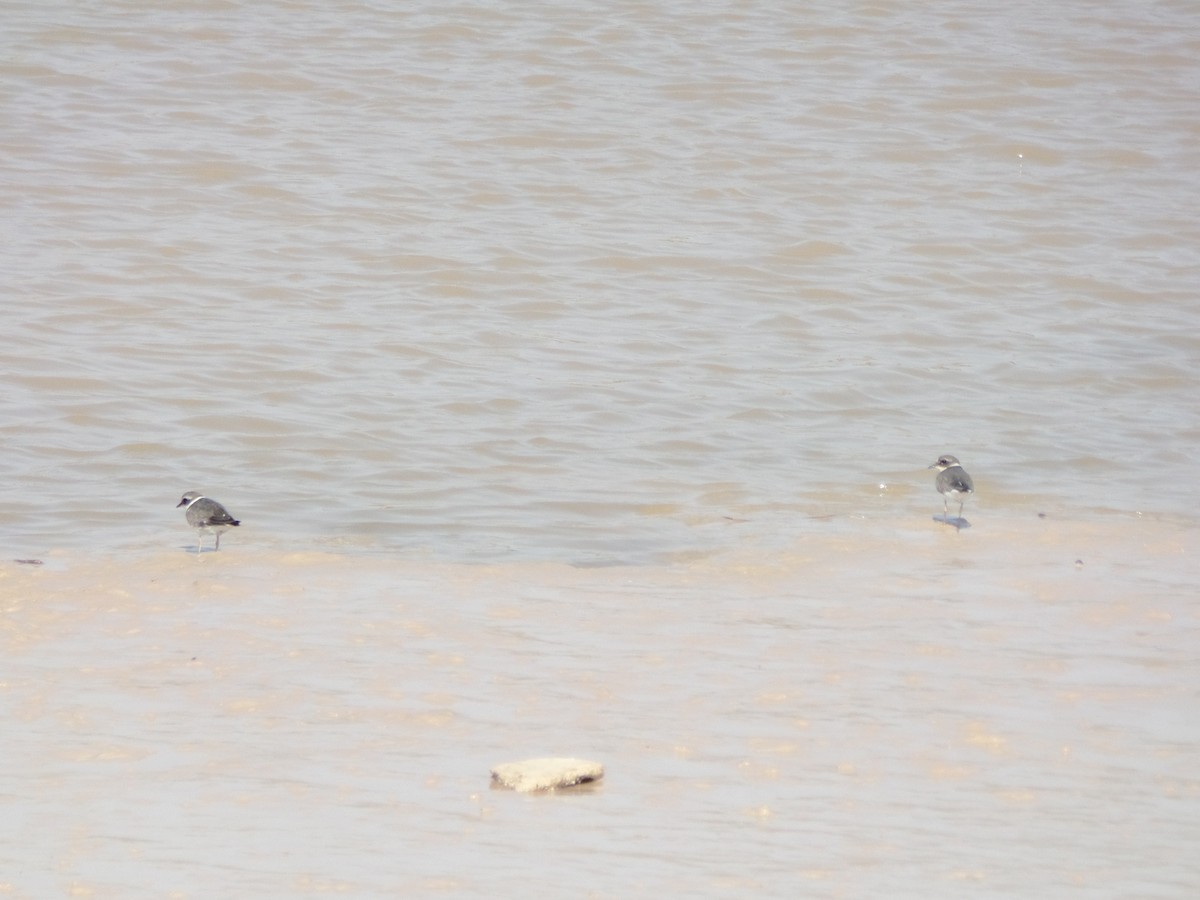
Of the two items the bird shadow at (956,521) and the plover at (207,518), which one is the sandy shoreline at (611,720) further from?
the bird shadow at (956,521)

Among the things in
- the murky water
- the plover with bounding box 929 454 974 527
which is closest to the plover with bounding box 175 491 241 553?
the murky water

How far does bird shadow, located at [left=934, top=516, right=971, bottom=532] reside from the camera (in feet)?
32.7

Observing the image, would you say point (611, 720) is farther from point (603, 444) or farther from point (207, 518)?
point (603, 444)

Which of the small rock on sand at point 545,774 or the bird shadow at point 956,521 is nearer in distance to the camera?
the small rock on sand at point 545,774

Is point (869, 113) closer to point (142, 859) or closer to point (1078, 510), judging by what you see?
point (1078, 510)

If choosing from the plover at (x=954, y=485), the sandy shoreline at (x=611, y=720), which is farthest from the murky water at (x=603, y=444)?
the plover at (x=954, y=485)

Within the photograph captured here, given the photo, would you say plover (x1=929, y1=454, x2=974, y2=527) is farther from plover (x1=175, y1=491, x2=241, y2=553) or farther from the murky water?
plover (x1=175, y1=491, x2=241, y2=553)

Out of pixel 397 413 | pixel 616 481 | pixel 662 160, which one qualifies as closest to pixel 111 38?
pixel 662 160

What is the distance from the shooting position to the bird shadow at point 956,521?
32.7 ft

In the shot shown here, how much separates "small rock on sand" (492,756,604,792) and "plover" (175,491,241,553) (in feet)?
12.1

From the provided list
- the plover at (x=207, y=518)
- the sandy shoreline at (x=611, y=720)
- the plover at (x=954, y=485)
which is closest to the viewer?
the sandy shoreline at (x=611, y=720)

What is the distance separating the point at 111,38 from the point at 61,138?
338 centimetres

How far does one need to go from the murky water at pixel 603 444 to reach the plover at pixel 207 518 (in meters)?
0.16

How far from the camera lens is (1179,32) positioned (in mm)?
23062
